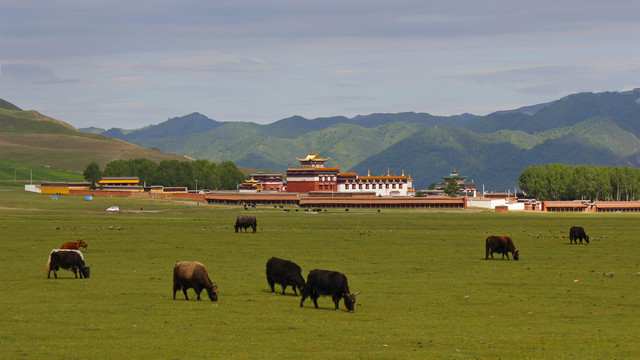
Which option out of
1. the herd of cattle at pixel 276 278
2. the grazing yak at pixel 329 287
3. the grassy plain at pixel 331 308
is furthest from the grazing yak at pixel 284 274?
the grazing yak at pixel 329 287

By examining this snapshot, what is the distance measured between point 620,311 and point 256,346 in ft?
53.4

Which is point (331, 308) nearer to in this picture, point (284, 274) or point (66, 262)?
point (284, 274)

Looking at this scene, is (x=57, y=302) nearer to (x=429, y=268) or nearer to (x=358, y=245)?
(x=429, y=268)

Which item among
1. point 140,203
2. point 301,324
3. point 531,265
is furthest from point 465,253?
point 140,203

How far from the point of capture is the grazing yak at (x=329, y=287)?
3206cm

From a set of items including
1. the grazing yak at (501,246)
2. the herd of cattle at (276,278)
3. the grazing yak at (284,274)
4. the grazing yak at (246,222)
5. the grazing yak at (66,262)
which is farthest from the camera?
the grazing yak at (246,222)

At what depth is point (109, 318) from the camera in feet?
96.3

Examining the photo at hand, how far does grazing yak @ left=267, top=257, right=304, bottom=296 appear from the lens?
3656cm

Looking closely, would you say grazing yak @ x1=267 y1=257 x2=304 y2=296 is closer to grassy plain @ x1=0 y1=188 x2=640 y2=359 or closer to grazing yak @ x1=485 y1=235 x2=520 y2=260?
grassy plain @ x1=0 y1=188 x2=640 y2=359

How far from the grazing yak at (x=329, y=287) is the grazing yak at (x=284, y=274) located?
10.2ft

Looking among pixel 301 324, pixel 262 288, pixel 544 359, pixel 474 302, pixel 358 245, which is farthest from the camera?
pixel 358 245

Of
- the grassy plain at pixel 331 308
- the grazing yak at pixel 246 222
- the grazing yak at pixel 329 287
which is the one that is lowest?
the grassy plain at pixel 331 308

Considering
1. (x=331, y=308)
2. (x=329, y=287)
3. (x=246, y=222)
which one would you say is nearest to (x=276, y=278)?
(x=331, y=308)

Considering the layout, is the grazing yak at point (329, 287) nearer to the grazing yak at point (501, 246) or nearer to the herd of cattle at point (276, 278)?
the herd of cattle at point (276, 278)
